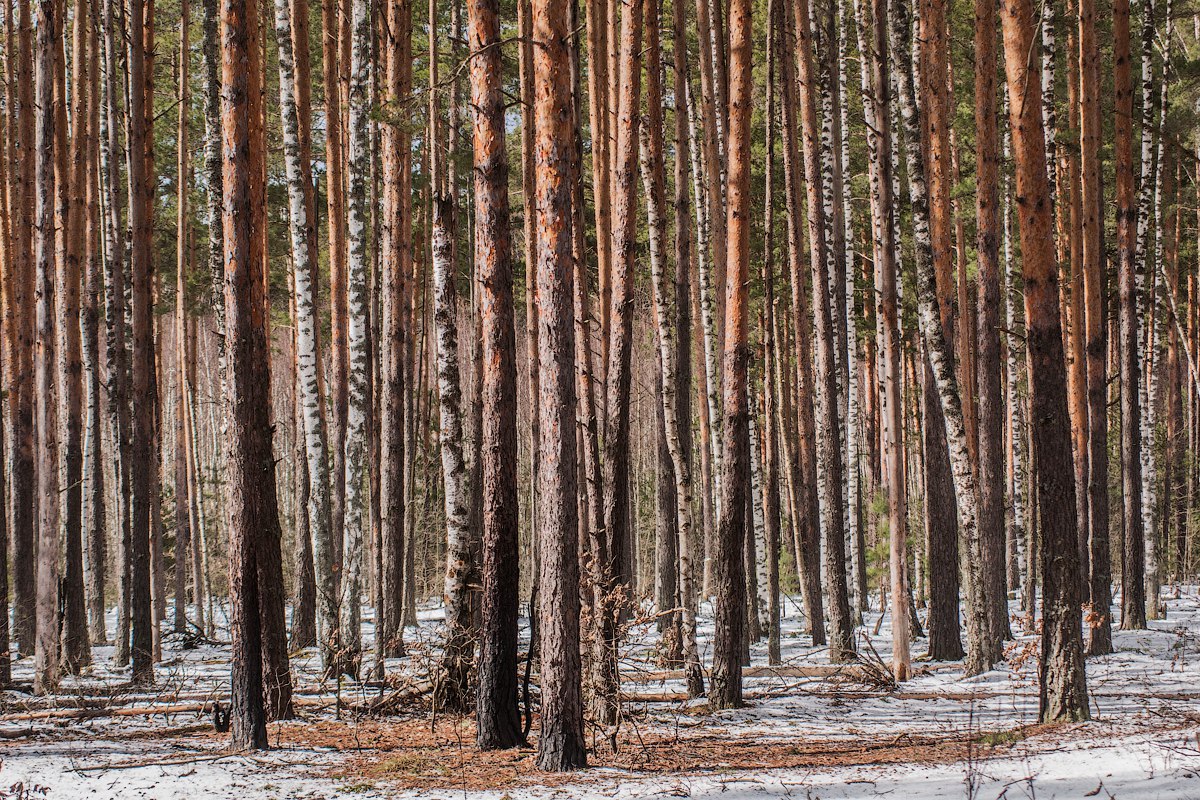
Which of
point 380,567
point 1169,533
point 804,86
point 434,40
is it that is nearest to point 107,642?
point 380,567

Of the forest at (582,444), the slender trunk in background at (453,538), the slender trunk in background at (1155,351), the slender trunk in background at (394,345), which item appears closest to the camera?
the forest at (582,444)

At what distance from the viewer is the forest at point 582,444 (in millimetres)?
6941

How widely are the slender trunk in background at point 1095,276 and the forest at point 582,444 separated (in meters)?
0.05

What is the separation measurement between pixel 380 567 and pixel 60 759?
256 inches

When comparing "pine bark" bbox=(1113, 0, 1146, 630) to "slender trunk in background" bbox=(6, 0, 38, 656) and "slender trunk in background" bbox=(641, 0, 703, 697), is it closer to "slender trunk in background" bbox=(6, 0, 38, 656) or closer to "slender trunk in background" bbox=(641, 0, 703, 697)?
"slender trunk in background" bbox=(641, 0, 703, 697)

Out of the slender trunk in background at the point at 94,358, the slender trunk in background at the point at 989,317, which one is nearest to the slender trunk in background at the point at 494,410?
the slender trunk in background at the point at 989,317

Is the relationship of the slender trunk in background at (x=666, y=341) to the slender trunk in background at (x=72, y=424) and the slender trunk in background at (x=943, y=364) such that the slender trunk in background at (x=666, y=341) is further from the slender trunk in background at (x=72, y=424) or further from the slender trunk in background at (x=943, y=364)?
the slender trunk in background at (x=72, y=424)

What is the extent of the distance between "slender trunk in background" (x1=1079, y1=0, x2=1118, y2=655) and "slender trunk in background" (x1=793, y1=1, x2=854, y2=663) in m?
3.22

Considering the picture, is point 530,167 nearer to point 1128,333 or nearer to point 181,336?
point 181,336

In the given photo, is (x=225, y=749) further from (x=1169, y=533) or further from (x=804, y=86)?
(x=1169, y=533)

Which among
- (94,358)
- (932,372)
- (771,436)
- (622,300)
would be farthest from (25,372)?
(932,372)

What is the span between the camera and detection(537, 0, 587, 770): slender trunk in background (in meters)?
6.57

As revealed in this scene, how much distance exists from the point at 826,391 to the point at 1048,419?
17.9ft

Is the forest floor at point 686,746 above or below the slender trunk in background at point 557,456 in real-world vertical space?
below
